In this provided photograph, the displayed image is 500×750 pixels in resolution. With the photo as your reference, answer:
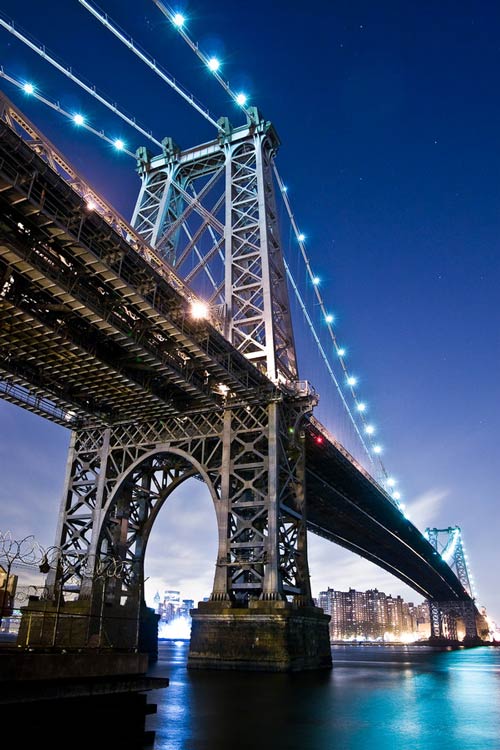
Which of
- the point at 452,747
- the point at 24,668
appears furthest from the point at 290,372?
the point at 24,668

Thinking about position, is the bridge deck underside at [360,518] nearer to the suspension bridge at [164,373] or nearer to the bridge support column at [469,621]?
the suspension bridge at [164,373]

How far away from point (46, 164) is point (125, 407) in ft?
59.4

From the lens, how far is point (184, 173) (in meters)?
47.4

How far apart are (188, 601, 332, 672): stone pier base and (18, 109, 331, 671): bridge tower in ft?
0.15

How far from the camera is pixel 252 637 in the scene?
27.4 m

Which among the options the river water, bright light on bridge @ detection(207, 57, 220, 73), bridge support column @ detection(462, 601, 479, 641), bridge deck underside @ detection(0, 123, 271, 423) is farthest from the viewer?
bridge support column @ detection(462, 601, 479, 641)

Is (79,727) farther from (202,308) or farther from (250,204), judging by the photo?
(250,204)

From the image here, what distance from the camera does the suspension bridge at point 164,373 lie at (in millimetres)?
22984

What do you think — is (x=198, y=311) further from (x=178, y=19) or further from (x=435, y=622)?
(x=435, y=622)

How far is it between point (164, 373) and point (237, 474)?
6.97 meters

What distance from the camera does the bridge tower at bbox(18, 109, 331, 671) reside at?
2850 cm

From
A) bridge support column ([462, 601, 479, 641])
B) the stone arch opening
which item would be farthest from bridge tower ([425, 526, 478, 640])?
the stone arch opening

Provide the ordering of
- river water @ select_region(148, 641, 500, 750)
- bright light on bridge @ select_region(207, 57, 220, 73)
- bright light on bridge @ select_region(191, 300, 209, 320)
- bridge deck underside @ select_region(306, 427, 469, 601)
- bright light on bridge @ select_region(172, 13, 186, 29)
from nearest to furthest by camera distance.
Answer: river water @ select_region(148, 641, 500, 750) → bright light on bridge @ select_region(191, 300, 209, 320) → bright light on bridge @ select_region(172, 13, 186, 29) → bright light on bridge @ select_region(207, 57, 220, 73) → bridge deck underside @ select_region(306, 427, 469, 601)

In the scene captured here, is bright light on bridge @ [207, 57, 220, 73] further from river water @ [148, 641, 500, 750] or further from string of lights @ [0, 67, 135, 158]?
river water @ [148, 641, 500, 750]
